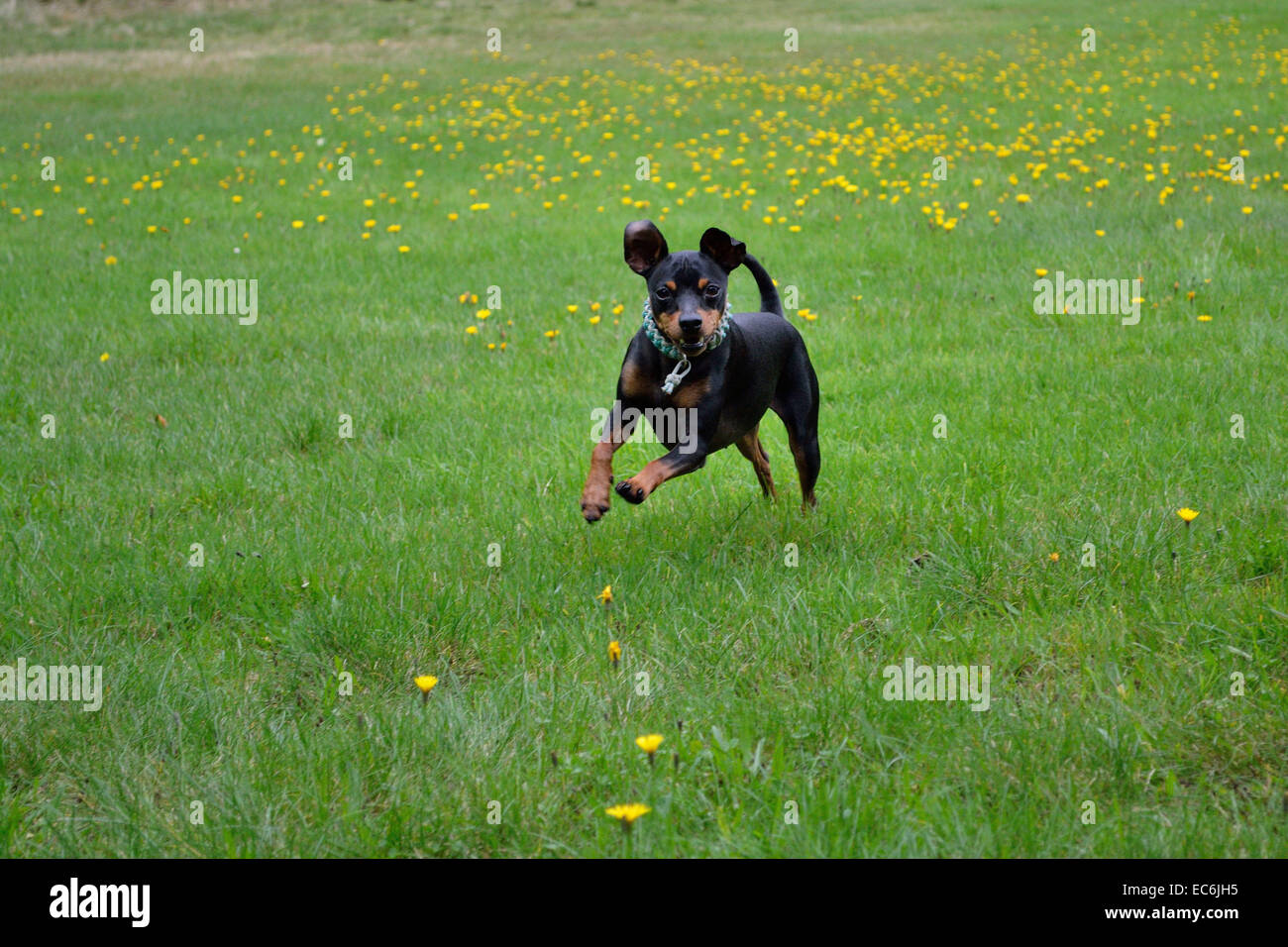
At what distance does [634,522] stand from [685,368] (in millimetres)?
951

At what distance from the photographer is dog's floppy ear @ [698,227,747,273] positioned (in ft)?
13.1

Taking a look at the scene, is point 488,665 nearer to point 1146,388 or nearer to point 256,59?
point 1146,388

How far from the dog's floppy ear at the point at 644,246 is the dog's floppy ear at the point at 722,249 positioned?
0.47 ft

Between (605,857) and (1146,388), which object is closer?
(605,857)

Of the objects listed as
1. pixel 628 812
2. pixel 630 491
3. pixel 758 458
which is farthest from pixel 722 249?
pixel 628 812

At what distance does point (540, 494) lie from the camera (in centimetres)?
507

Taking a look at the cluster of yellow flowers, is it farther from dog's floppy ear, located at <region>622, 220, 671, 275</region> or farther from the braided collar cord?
the braided collar cord

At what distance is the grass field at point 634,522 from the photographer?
2.95 metres

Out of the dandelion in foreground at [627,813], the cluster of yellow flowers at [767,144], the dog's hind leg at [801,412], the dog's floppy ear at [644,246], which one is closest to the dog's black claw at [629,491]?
the dog's floppy ear at [644,246]

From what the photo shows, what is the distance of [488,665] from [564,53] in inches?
753

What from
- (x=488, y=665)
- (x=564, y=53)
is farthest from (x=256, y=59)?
(x=488, y=665)

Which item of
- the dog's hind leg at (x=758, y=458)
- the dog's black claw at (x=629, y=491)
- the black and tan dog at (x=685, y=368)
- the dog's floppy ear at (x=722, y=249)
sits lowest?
the dog's hind leg at (x=758, y=458)

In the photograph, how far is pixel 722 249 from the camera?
4.07 m

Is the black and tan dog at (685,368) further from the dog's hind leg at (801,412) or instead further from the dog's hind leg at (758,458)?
the dog's hind leg at (758,458)
